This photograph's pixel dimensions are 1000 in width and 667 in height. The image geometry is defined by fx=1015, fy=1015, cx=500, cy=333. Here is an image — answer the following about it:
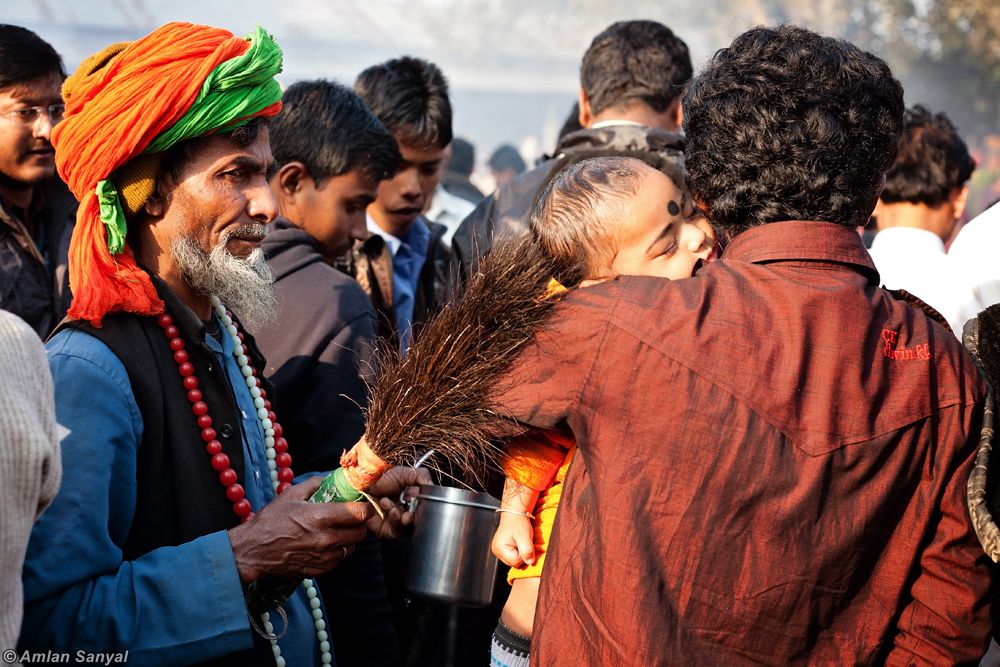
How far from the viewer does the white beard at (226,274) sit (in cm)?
261

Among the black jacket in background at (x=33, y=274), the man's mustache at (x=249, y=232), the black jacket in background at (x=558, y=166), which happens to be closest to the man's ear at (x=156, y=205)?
the man's mustache at (x=249, y=232)

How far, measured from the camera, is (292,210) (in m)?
4.07

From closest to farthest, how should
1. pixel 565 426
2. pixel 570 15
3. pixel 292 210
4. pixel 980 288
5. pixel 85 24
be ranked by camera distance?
pixel 565 426 < pixel 980 288 < pixel 292 210 < pixel 85 24 < pixel 570 15

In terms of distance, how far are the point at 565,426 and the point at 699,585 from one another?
43 centimetres

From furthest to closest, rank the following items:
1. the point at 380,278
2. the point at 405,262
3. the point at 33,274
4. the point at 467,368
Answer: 1. the point at 405,262
2. the point at 380,278
3. the point at 33,274
4. the point at 467,368

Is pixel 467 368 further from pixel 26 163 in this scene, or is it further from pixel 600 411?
pixel 26 163

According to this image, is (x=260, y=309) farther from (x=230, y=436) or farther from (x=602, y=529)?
(x=602, y=529)

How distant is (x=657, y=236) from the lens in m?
2.53

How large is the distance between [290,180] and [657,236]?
6.46ft

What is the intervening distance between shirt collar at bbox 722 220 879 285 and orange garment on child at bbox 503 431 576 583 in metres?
0.58

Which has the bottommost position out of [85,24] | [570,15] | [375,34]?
[85,24]

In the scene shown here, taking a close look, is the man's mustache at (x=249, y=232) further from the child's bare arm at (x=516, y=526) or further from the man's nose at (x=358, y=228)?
the man's nose at (x=358, y=228)

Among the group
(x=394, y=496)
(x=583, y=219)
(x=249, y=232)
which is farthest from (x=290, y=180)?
(x=583, y=219)

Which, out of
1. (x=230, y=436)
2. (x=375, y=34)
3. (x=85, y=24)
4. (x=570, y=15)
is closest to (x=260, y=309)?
(x=230, y=436)
